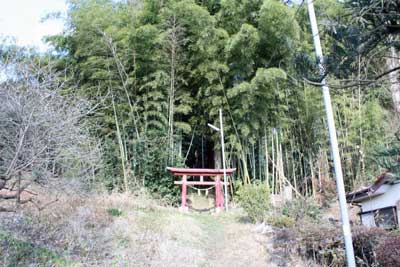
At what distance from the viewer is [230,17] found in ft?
24.0

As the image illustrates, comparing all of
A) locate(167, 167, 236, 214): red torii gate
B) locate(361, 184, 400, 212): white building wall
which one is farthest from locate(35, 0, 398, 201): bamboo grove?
locate(361, 184, 400, 212): white building wall

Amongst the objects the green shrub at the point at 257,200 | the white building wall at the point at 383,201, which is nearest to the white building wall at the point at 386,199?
the white building wall at the point at 383,201

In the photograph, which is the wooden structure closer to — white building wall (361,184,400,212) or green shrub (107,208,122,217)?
white building wall (361,184,400,212)

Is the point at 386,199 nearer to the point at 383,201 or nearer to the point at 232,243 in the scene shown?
the point at 383,201

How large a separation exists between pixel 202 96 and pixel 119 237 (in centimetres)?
394

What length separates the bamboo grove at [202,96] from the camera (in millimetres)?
7004

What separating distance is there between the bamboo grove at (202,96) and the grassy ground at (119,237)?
128cm

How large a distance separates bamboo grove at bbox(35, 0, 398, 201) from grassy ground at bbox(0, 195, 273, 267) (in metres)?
1.28

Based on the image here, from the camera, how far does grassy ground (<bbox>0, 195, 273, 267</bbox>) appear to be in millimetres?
4008

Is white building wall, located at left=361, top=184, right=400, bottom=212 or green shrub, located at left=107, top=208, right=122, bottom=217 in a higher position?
white building wall, located at left=361, top=184, right=400, bottom=212

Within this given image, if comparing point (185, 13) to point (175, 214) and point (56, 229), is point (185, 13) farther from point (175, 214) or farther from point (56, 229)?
point (56, 229)

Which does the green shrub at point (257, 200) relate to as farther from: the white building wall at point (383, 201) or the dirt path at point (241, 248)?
the white building wall at point (383, 201)

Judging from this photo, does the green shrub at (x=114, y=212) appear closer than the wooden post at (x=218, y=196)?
Yes

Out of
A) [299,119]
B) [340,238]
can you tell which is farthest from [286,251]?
[299,119]
